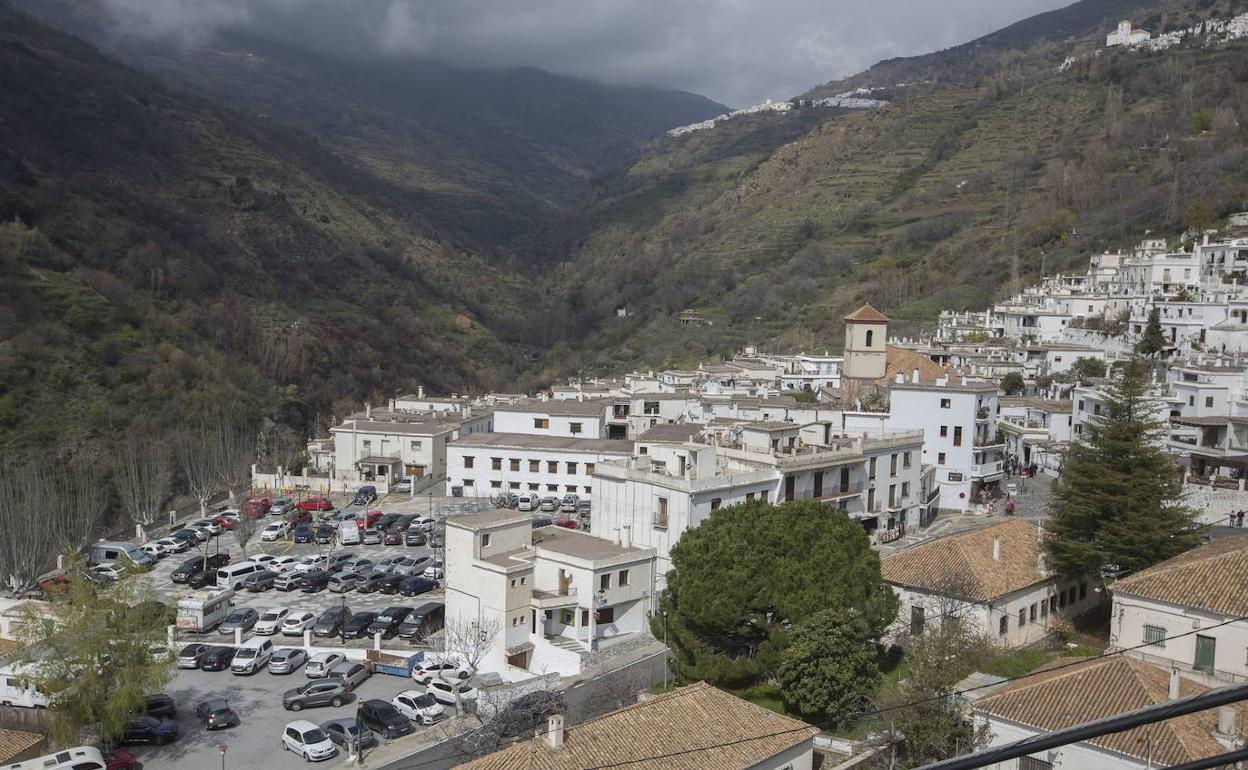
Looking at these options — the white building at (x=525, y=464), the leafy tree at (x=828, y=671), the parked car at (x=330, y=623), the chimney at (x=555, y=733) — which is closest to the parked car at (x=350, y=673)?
the parked car at (x=330, y=623)

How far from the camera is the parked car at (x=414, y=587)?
3133 cm

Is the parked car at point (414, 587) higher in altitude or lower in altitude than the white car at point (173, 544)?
higher

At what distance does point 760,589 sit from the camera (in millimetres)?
22688

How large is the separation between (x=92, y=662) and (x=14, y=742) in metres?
1.99

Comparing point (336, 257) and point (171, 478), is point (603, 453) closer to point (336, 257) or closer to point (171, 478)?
point (171, 478)

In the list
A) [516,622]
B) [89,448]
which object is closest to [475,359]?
[89,448]

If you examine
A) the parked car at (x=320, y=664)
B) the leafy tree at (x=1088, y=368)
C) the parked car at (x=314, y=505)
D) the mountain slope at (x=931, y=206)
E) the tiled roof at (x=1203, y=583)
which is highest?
the mountain slope at (x=931, y=206)

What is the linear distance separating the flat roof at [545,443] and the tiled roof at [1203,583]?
25.0 meters

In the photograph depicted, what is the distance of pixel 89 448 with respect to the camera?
2162 inches

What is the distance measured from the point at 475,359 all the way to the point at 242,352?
98.0 feet

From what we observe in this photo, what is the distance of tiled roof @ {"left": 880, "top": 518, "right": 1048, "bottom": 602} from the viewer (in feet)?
73.4

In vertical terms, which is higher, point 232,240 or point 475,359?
point 232,240

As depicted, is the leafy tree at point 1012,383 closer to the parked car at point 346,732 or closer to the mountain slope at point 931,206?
the mountain slope at point 931,206

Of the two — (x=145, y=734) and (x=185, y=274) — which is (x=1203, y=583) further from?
(x=185, y=274)
